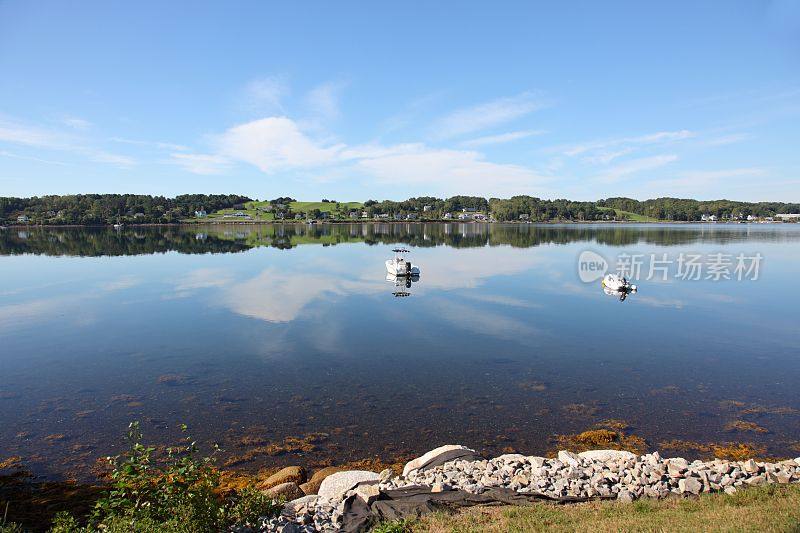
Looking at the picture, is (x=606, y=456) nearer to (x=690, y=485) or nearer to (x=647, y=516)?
(x=690, y=485)

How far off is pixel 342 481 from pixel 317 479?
1122 millimetres

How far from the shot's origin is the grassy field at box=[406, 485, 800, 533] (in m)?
8.96

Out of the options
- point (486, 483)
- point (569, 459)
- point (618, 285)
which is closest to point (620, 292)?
point (618, 285)

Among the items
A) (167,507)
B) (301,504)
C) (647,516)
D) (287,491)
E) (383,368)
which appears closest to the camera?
(167,507)

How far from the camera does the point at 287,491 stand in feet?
42.9

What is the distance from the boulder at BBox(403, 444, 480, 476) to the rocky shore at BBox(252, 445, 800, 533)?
0.11 ft

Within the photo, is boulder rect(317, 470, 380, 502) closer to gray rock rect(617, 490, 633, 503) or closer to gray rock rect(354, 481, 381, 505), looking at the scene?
gray rock rect(354, 481, 381, 505)

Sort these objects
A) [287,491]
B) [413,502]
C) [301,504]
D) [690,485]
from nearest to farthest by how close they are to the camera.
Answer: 1. [413,502]
2. [690,485]
3. [301,504]
4. [287,491]

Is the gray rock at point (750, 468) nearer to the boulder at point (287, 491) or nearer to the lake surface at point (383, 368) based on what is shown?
the lake surface at point (383, 368)

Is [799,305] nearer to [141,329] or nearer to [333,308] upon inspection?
[333,308]

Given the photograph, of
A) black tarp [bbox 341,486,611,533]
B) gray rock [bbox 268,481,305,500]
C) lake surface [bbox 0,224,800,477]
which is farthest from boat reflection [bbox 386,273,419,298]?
black tarp [bbox 341,486,611,533]

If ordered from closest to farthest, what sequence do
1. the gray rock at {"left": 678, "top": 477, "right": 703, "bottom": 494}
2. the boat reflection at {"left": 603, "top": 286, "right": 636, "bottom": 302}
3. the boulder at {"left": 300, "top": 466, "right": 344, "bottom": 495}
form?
1. the gray rock at {"left": 678, "top": 477, "right": 703, "bottom": 494}
2. the boulder at {"left": 300, "top": 466, "right": 344, "bottom": 495}
3. the boat reflection at {"left": 603, "top": 286, "right": 636, "bottom": 302}

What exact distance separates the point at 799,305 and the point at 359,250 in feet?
244

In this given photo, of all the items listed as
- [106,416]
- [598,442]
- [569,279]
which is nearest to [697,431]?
[598,442]
